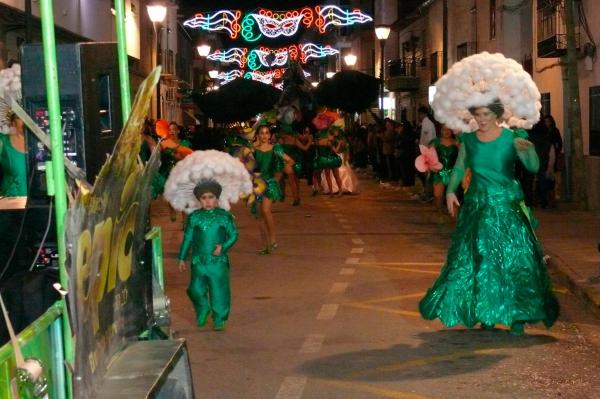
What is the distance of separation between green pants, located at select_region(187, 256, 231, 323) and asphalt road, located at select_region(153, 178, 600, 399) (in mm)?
200

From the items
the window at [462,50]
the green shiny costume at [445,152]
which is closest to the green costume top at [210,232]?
the green shiny costume at [445,152]

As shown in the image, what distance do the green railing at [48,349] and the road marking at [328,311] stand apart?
6.14 m

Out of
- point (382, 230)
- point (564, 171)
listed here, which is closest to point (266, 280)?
point (382, 230)

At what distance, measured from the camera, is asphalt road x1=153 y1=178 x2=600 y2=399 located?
721 cm

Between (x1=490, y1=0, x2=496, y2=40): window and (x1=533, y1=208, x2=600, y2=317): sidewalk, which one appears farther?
(x1=490, y1=0, x2=496, y2=40): window

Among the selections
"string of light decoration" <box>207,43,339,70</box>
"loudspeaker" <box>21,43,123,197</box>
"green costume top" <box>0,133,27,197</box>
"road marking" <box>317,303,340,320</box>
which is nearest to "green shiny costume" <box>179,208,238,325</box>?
"road marking" <box>317,303,340,320</box>

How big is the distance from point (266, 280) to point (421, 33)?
37015 millimetres

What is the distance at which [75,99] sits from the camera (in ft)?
18.5

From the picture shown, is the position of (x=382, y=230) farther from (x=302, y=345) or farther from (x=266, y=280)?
(x=302, y=345)

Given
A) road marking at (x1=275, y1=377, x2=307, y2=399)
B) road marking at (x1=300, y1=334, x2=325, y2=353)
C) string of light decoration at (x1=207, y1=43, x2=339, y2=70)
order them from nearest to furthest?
road marking at (x1=275, y1=377, x2=307, y2=399)
road marking at (x1=300, y1=334, x2=325, y2=353)
string of light decoration at (x1=207, y1=43, x2=339, y2=70)

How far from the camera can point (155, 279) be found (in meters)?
6.04

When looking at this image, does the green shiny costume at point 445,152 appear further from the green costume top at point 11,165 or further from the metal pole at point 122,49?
the metal pole at point 122,49

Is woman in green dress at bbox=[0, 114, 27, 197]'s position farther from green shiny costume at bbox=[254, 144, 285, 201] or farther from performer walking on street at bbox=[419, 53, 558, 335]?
green shiny costume at bbox=[254, 144, 285, 201]

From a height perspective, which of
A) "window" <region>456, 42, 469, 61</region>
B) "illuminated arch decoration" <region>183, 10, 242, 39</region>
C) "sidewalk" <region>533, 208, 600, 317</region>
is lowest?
"sidewalk" <region>533, 208, 600, 317</region>
